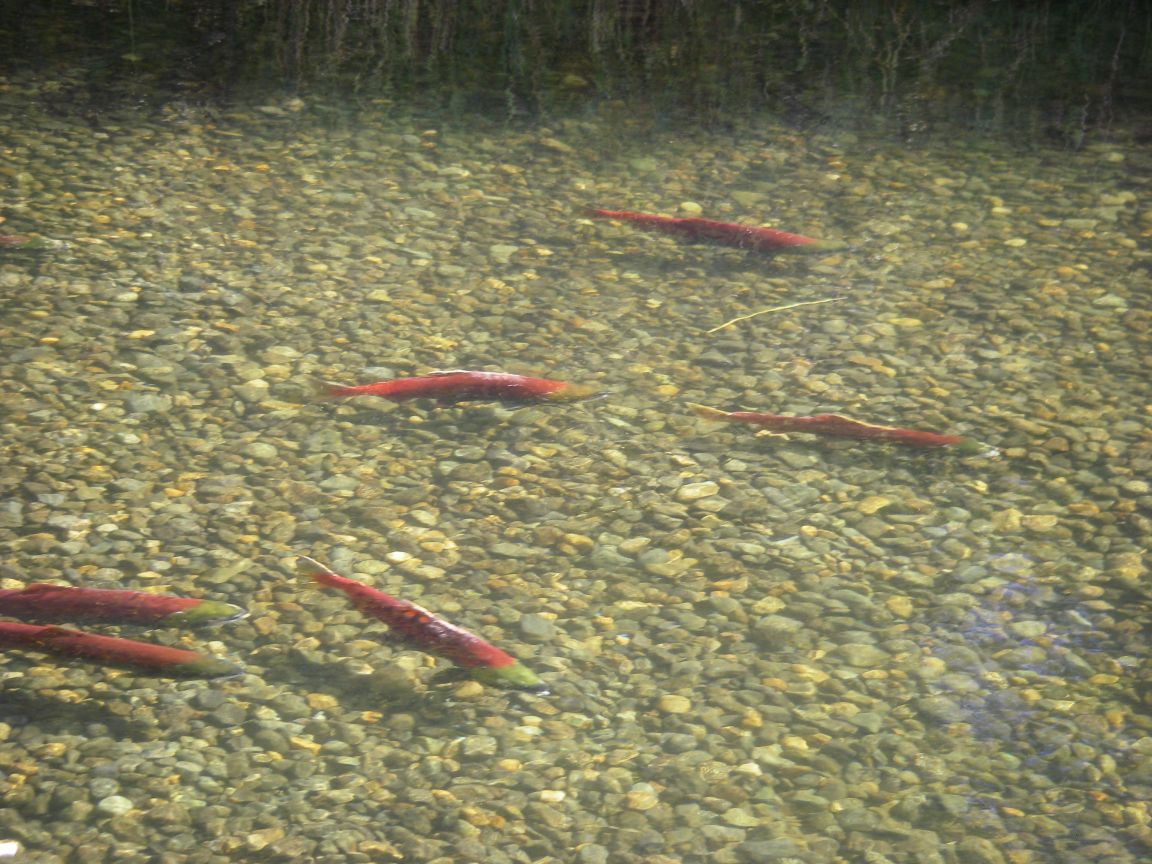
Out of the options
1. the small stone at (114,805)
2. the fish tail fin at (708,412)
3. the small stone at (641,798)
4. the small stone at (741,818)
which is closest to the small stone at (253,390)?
the fish tail fin at (708,412)

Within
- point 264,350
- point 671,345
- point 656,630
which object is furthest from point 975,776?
point 264,350

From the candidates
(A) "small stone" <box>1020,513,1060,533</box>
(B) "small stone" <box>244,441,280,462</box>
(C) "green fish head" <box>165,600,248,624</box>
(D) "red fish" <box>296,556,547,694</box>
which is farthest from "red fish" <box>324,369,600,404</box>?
(A) "small stone" <box>1020,513,1060,533</box>

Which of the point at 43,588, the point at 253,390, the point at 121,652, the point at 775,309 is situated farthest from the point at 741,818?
the point at 775,309

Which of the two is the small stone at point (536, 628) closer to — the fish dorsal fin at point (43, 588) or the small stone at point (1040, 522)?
the fish dorsal fin at point (43, 588)

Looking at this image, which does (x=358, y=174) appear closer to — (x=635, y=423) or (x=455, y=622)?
(x=635, y=423)

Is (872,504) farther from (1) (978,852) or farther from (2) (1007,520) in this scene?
(1) (978,852)

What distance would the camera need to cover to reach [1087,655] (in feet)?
9.27

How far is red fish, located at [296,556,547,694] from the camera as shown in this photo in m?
2.67

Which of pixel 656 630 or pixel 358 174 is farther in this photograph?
pixel 358 174

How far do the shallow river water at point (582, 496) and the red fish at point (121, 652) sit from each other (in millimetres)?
33

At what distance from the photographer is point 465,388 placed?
3650mm

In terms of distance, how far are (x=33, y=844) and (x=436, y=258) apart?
2.61m

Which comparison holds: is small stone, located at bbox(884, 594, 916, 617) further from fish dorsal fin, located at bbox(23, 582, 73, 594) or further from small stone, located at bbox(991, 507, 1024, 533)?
fish dorsal fin, located at bbox(23, 582, 73, 594)

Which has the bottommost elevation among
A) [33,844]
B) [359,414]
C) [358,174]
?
[33,844]
